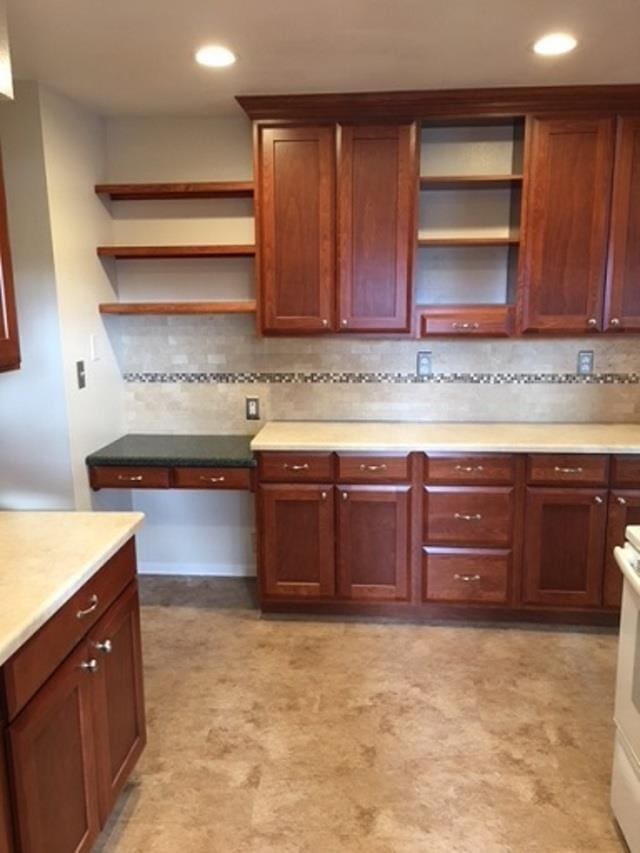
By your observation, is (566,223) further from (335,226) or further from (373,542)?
(373,542)

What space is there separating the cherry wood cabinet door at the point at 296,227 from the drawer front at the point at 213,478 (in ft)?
2.37

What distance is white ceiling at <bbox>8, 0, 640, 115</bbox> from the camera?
6.86 feet

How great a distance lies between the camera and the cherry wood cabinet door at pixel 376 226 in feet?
10.2

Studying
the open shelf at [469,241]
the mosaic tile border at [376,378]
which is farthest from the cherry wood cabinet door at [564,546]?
the open shelf at [469,241]

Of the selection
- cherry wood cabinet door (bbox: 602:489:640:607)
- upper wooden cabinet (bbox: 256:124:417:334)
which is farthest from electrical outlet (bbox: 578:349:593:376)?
upper wooden cabinet (bbox: 256:124:417:334)

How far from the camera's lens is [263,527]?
325 cm

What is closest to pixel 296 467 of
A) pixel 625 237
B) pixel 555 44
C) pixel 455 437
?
pixel 455 437

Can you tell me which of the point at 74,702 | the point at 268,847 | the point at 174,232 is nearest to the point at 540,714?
the point at 268,847

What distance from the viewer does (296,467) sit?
3.19m

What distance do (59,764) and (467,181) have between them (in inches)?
113

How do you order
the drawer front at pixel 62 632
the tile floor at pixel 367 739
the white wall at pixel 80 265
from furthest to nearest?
the white wall at pixel 80 265
the tile floor at pixel 367 739
the drawer front at pixel 62 632

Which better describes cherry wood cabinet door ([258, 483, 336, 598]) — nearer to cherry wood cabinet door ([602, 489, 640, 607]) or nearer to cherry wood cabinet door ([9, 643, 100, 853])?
cherry wood cabinet door ([602, 489, 640, 607])

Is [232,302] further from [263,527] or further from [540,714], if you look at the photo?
[540,714]

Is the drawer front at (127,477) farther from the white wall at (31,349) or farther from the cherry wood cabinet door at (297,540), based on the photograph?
the cherry wood cabinet door at (297,540)
